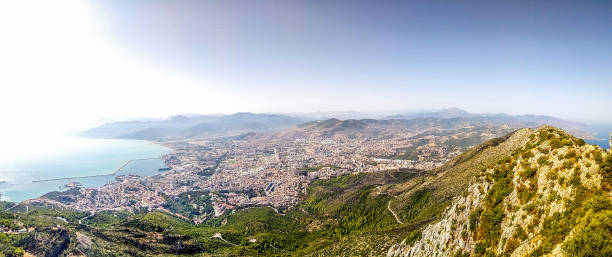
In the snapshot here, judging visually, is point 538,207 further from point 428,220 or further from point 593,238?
point 428,220

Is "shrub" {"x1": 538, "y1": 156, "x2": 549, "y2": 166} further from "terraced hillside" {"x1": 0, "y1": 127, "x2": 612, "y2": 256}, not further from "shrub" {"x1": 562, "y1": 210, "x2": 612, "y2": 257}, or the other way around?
"shrub" {"x1": 562, "y1": 210, "x2": 612, "y2": 257}

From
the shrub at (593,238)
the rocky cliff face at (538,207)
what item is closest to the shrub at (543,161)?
the rocky cliff face at (538,207)

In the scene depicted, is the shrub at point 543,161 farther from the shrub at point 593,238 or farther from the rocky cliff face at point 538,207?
the shrub at point 593,238

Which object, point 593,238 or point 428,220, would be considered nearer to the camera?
point 593,238

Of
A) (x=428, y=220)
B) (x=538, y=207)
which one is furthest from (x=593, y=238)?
(x=428, y=220)

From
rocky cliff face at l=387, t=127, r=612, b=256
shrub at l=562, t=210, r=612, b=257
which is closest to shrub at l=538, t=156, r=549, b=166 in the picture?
rocky cliff face at l=387, t=127, r=612, b=256

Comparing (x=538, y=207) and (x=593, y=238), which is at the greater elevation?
(x=593, y=238)
